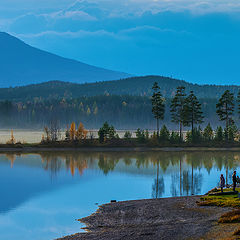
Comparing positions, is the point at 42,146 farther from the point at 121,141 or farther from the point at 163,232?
the point at 163,232

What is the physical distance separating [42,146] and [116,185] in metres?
50.9

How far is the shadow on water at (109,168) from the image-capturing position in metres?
49.6

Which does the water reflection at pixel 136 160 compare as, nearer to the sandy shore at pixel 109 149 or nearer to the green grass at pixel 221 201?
the sandy shore at pixel 109 149

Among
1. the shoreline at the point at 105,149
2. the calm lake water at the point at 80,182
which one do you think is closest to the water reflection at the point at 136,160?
the calm lake water at the point at 80,182

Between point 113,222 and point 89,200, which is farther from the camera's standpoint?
point 89,200

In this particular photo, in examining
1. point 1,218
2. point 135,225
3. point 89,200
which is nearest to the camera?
point 135,225

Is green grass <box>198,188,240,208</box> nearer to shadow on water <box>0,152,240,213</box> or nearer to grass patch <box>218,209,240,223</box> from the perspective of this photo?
grass patch <box>218,209,240,223</box>

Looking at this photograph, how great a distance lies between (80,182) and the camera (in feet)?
185

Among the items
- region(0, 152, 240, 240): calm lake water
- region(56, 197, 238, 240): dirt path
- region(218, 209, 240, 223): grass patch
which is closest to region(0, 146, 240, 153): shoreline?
region(0, 152, 240, 240): calm lake water

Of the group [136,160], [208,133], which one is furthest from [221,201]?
[208,133]

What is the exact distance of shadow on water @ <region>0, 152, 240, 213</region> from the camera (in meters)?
49.6

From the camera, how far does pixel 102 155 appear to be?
304 ft

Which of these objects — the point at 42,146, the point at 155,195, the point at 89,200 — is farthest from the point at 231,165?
the point at 42,146

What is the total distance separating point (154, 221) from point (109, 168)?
4059 centimetres
